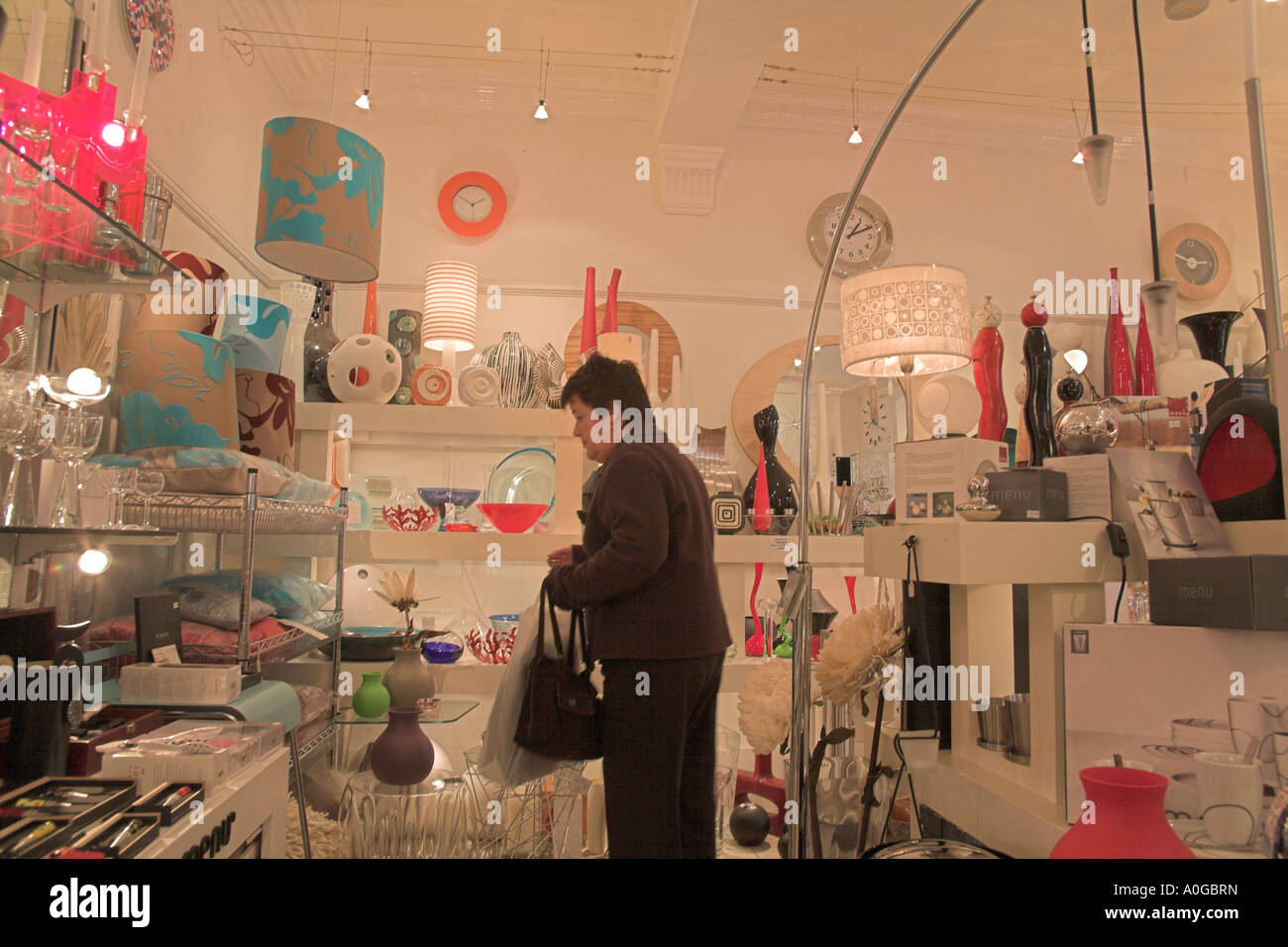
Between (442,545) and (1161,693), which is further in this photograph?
(442,545)

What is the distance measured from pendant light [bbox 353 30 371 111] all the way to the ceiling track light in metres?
0.73

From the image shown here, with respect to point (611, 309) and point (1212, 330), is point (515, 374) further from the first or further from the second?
point (1212, 330)

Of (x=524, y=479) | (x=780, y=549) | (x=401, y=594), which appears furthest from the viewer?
(x=524, y=479)

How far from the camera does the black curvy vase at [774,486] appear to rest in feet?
10.5

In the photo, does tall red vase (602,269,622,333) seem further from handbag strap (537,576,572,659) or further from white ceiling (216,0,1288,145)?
handbag strap (537,576,572,659)

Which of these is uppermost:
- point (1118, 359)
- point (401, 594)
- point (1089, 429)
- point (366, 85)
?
point (366, 85)

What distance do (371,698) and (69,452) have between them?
1.43m

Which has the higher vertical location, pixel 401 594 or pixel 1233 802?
pixel 401 594

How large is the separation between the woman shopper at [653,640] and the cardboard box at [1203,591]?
0.80 meters

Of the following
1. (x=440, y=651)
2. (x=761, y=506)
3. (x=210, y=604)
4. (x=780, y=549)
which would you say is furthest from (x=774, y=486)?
(x=210, y=604)

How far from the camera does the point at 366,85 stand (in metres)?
3.61

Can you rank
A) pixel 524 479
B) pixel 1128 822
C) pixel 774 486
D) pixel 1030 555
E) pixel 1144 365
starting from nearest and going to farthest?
pixel 1128 822, pixel 1030 555, pixel 1144 365, pixel 524 479, pixel 774 486

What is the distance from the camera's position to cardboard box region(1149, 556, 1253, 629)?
1094 mm
